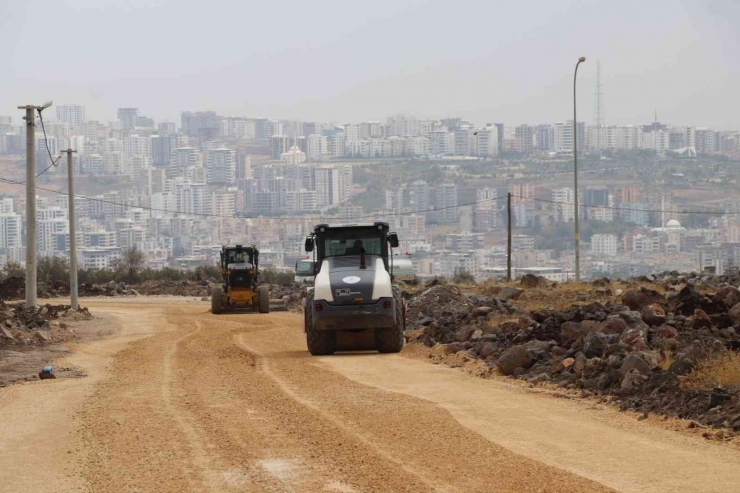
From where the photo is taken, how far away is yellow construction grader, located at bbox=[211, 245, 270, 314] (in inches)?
1859

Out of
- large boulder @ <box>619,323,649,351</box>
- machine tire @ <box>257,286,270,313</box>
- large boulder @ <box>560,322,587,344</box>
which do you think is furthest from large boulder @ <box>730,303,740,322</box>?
machine tire @ <box>257,286,270,313</box>

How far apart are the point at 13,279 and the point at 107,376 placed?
50727 mm

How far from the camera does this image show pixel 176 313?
161ft

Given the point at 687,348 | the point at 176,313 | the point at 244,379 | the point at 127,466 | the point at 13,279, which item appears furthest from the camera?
the point at 13,279

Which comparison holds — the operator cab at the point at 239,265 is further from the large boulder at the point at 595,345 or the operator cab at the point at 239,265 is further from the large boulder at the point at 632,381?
the large boulder at the point at 632,381

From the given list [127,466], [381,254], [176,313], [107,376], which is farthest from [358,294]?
[176,313]

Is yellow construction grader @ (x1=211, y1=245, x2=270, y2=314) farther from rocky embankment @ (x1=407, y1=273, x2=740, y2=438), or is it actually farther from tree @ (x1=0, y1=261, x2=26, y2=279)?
tree @ (x1=0, y1=261, x2=26, y2=279)

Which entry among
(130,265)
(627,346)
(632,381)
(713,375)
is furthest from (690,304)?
(130,265)

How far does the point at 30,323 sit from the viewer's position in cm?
3397

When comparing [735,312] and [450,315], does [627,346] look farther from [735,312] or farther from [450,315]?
[450,315]

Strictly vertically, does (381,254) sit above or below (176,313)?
above

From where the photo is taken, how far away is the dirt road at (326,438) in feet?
36.7

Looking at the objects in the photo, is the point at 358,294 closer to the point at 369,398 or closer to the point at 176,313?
the point at 369,398

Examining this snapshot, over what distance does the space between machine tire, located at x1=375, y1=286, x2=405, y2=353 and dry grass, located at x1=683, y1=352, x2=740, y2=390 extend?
8740 millimetres
